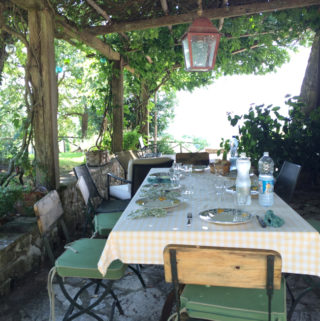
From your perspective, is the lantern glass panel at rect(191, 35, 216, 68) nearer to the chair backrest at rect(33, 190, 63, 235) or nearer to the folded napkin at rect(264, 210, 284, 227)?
the chair backrest at rect(33, 190, 63, 235)

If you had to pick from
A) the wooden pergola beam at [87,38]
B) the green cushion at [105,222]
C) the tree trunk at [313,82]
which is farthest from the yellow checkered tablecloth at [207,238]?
the tree trunk at [313,82]

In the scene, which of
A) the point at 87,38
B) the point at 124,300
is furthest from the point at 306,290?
the point at 87,38

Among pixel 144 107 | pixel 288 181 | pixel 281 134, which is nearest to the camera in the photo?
pixel 288 181

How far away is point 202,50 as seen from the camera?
3.21m

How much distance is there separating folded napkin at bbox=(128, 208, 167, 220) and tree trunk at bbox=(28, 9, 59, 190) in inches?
64.7

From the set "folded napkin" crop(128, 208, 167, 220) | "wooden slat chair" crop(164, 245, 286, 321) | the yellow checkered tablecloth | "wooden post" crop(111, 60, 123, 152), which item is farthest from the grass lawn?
"wooden slat chair" crop(164, 245, 286, 321)

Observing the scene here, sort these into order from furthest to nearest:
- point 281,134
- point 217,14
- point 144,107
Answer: point 144,107 < point 281,134 < point 217,14

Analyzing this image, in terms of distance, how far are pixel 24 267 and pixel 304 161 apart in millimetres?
4358

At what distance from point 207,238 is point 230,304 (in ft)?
1.02

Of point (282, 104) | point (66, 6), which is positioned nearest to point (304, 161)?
point (282, 104)

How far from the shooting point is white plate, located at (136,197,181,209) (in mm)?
1998

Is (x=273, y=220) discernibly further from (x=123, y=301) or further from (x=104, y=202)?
(x=104, y=202)

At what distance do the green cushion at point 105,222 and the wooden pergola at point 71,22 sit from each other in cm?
76

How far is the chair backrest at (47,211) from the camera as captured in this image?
1.94 meters
